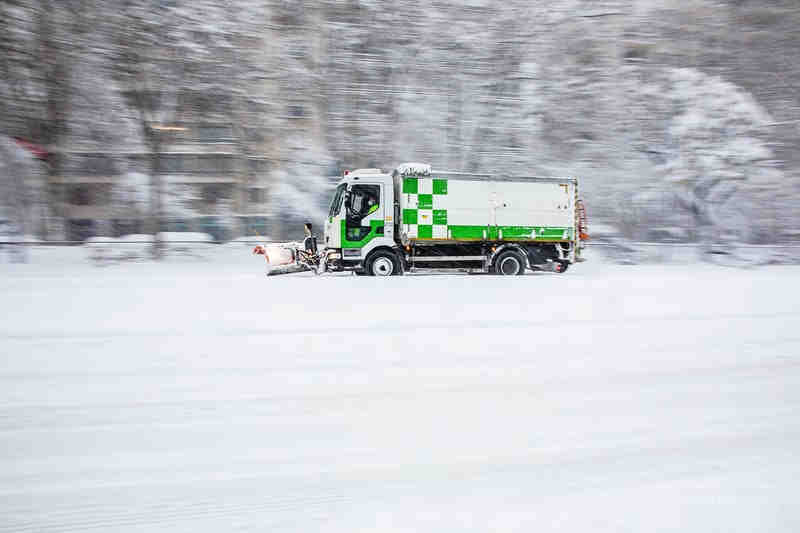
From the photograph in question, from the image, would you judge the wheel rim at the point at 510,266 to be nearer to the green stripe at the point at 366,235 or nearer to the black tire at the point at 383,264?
the black tire at the point at 383,264

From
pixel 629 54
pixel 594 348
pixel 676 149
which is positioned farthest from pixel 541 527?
pixel 629 54

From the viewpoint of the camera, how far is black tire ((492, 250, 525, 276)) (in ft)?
51.6

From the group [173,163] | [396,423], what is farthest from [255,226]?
[396,423]

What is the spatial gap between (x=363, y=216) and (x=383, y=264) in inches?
50.5

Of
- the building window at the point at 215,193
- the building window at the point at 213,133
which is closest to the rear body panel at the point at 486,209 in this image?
the building window at the point at 215,193

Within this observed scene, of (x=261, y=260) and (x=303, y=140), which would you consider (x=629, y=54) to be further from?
(x=261, y=260)

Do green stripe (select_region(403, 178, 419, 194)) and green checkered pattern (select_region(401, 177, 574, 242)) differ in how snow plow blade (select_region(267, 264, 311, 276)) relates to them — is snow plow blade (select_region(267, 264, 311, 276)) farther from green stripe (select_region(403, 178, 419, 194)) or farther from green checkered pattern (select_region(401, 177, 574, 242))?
green stripe (select_region(403, 178, 419, 194))

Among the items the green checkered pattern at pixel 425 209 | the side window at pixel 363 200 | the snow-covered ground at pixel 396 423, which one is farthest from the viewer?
the green checkered pattern at pixel 425 209

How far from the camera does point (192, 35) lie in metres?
20.6

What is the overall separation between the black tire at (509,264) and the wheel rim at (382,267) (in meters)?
2.73

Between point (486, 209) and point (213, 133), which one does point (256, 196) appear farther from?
point (486, 209)

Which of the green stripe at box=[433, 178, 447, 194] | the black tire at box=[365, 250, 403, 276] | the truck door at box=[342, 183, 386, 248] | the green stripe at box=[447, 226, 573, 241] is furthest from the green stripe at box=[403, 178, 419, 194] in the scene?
the black tire at box=[365, 250, 403, 276]

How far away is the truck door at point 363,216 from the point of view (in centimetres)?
1499

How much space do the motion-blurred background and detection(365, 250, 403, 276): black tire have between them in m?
7.49
